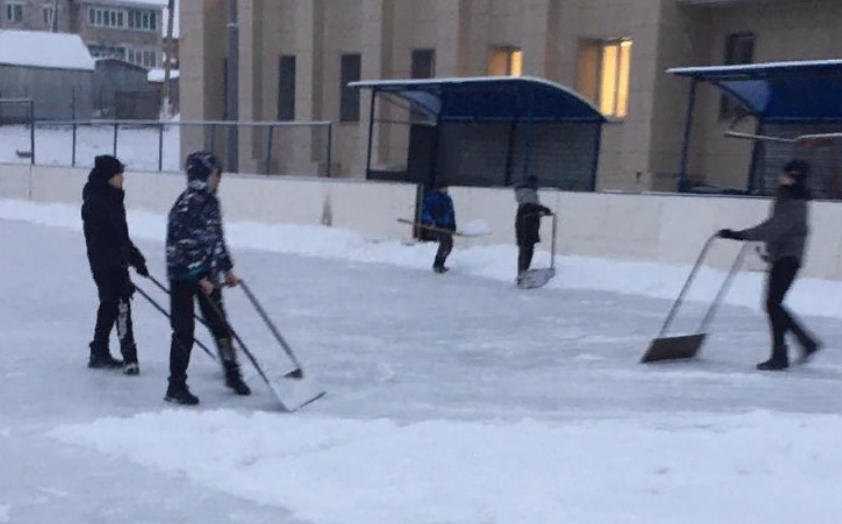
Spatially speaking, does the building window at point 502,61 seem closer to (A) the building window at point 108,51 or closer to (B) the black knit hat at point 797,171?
(B) the black knit hat at point 797,171

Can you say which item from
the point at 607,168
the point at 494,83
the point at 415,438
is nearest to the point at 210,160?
the point at 415,438

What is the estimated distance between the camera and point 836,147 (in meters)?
14.5

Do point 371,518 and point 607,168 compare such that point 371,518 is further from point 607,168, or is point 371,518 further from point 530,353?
point 607,168

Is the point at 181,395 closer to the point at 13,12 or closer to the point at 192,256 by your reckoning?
the point at 192,256

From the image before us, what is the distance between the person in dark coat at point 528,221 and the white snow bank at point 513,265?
1.55 feet

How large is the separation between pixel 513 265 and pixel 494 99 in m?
4.63

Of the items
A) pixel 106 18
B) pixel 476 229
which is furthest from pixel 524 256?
pixel 106 18

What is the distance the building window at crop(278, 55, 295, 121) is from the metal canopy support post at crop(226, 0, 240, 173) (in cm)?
385

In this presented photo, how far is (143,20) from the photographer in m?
79.8

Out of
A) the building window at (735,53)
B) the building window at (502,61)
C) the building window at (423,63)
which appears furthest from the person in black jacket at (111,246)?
the building window at (423,63)

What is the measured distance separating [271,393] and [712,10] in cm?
1706

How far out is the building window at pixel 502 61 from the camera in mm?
25188

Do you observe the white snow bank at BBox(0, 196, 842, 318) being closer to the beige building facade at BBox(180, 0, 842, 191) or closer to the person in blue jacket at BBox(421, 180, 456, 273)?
the person in blue jacket at BBox(421, 180, 456, 273)

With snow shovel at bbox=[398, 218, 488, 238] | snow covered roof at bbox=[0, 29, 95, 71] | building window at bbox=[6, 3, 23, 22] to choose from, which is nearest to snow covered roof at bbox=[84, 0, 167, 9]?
building window at bbox=[6, 3, 23, 22]
